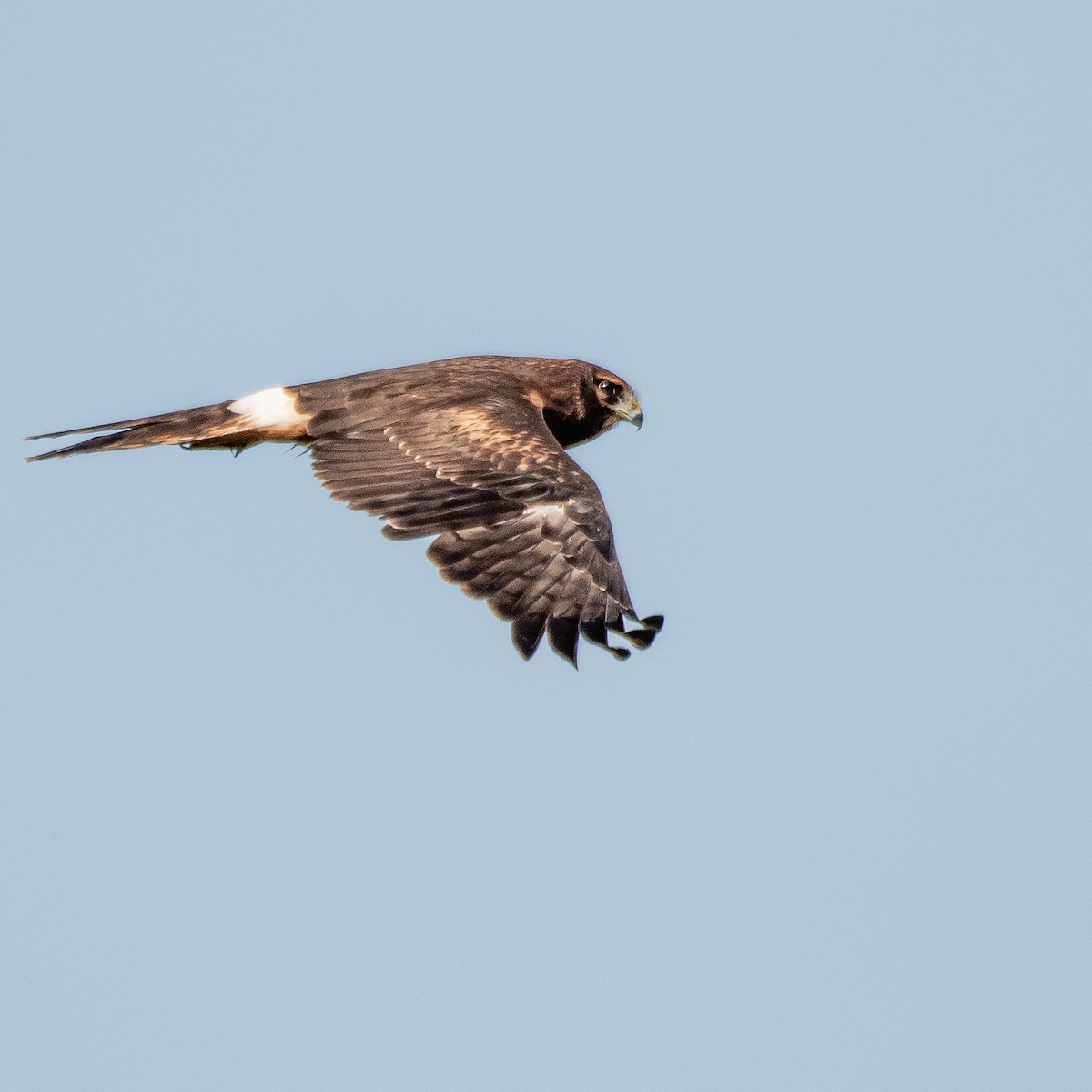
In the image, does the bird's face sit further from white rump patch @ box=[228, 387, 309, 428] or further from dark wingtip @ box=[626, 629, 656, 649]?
dark wingtip @ box=[626, 629, 656, 649]

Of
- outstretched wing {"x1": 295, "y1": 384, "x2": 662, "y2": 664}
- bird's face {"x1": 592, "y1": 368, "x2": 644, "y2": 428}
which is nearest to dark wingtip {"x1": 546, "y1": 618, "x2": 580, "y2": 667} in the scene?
outstretched wing {"x1": 295, "y1": 384, "x2": 662, "y2": 664}

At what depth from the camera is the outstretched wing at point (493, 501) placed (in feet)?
29.3

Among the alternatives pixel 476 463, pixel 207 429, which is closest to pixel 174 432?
pixel 207 429

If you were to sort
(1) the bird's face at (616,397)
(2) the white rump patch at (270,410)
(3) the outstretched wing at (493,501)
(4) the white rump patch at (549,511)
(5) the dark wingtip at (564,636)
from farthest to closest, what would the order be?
(1) the bird's face at (616,397), (2) the white rump patch at (270,410), (4) the white rump patch at (549,511), (3) the outstretched wing at (493,501), (5) the dark wingtip at (564,636)

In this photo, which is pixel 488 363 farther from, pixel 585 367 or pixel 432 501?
pixel 432 501

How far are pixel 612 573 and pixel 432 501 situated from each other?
3.17 ft

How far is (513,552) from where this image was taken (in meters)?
9.18

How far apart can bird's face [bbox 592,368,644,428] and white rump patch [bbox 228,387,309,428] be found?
2.01 metres

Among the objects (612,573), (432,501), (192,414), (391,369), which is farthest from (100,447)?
(612,573)

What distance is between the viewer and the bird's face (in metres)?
12.1

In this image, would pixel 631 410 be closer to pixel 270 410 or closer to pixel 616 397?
pixel 616 397

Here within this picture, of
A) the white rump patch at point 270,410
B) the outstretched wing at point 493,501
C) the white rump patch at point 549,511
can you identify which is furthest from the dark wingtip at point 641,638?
the white rump patch at point 270,410

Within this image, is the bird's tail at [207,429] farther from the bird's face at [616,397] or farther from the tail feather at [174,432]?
the bird's face at [616,397]

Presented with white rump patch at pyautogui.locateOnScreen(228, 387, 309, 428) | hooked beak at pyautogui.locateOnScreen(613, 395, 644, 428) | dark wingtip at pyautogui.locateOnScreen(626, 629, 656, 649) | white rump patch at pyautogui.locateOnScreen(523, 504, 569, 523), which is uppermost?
white rump patch at pyautogui.locateOnScreen(228, 387, 309, 428)
